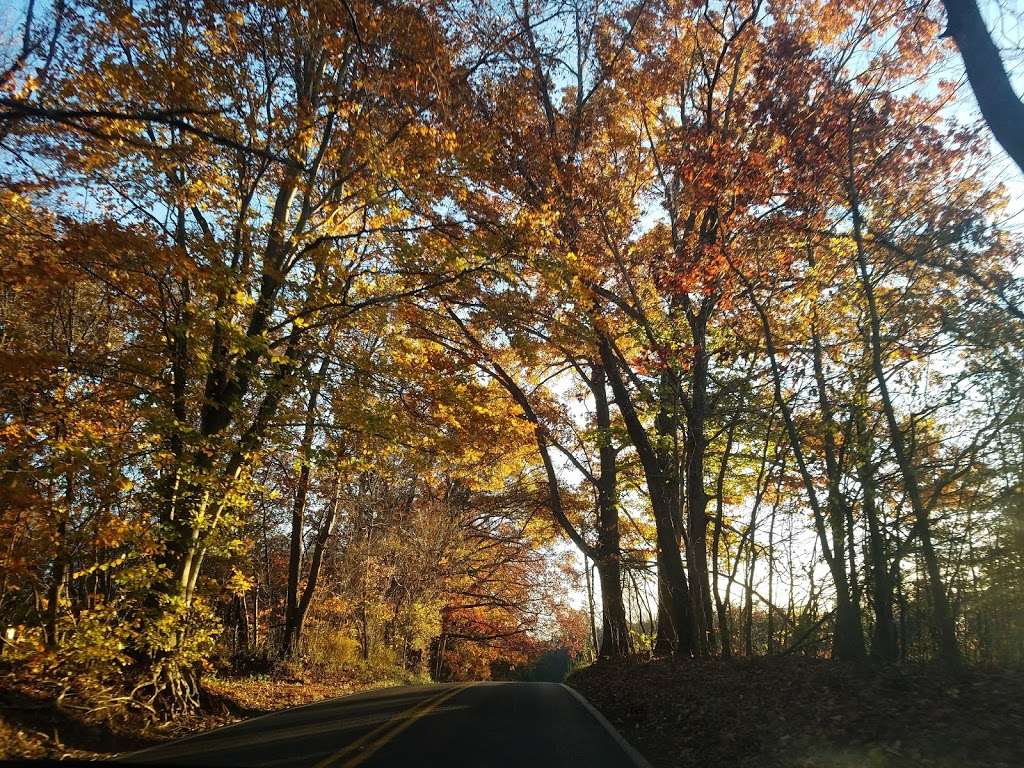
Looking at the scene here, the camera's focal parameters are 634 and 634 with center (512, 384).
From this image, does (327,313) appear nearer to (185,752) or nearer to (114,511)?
(114,511)

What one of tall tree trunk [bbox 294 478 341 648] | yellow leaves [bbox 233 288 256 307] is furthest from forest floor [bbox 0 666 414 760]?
tall tree trunk [bbox 294 478 341 648]

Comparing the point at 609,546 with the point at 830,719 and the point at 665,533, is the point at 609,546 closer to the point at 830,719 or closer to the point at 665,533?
the point at 665,533

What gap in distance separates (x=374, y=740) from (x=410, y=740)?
404 mm

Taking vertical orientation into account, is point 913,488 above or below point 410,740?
above

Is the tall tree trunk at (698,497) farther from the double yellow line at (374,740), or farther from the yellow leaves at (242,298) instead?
the yellow leaves at (242,298)

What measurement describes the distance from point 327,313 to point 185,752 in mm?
7139

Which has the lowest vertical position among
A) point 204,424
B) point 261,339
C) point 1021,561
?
point 1021,561

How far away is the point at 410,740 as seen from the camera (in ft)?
23.7

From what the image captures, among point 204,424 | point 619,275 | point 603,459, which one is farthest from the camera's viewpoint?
point 603,459

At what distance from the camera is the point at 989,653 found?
846cm

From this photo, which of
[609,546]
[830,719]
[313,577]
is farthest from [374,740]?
[313,577]

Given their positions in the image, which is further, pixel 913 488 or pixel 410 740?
pixel 913 488

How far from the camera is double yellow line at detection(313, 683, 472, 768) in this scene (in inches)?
234

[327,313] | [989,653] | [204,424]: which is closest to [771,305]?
[989,653]
